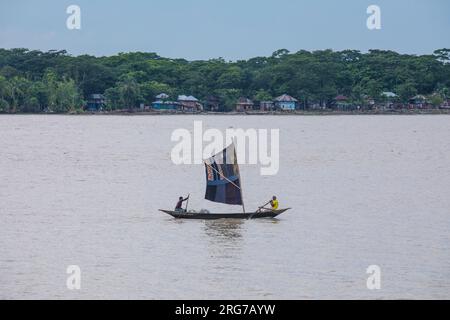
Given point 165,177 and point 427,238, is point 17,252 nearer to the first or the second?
point 427,238

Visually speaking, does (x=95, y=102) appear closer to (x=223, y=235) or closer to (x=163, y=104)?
(x=163, y=104)

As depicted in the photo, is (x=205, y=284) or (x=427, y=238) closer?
(x=205, y=284)

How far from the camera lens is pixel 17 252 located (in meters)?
23.6

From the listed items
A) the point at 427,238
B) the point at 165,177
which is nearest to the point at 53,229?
the point at 427,238

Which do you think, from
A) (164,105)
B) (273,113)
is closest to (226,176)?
(164,105)

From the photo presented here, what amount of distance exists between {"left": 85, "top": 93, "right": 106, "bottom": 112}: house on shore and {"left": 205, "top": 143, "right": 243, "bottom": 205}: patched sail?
387 ft

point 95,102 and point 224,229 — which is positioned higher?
point 95,102

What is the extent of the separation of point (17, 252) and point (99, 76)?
12552 cm

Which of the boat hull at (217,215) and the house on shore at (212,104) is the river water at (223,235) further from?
the house on shore at (212,104)

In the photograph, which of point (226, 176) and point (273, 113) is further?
point (273, 113)

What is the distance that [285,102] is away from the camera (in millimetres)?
148375

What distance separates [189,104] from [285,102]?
1421 cm

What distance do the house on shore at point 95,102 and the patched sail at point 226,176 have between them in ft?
387

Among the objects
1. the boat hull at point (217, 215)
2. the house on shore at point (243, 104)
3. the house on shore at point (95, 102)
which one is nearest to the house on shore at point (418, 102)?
the house on shore at point (243, 104)
